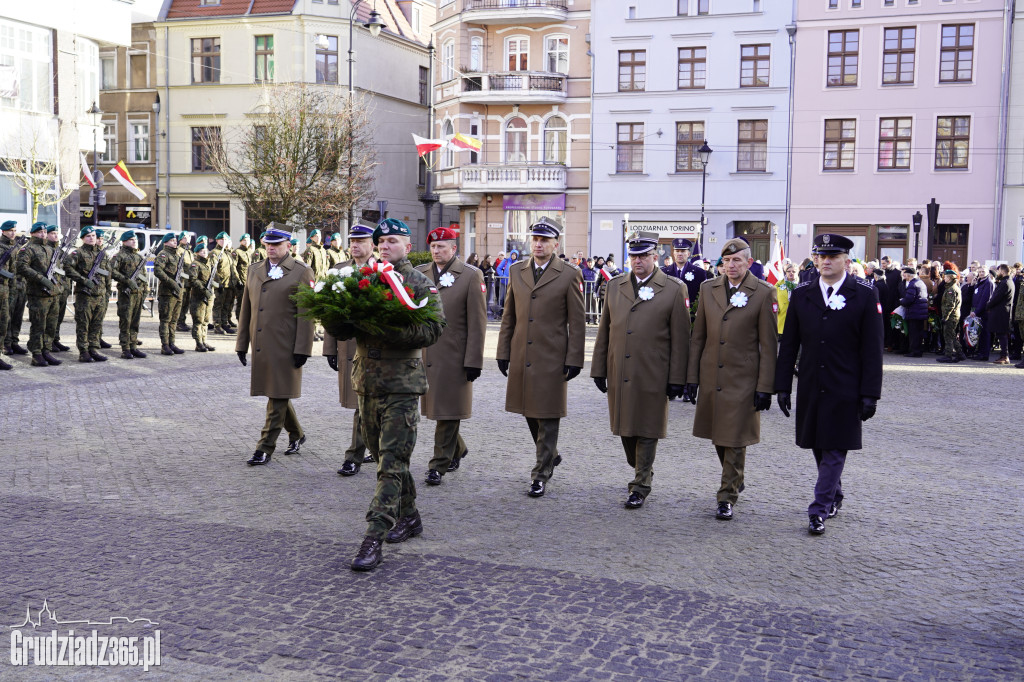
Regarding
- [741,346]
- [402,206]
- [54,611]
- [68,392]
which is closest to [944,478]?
[741,346]

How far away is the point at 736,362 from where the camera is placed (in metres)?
7.45

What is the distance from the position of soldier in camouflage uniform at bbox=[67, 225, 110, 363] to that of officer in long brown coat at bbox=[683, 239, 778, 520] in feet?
40.1

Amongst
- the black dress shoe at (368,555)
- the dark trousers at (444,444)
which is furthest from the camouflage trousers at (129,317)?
the black dress shoe at (368,555)

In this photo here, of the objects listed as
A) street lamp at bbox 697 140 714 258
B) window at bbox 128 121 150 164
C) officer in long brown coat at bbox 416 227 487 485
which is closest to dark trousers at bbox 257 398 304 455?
officer in long brown coat at bbox 416 227 487 485

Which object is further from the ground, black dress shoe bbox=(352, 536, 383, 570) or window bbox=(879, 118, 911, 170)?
window bbox=(879, 118, 911, 170)

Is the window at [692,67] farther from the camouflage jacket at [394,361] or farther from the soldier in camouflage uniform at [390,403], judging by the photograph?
the camouflage jacket at [394,361]

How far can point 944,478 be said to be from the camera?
28.9 feet

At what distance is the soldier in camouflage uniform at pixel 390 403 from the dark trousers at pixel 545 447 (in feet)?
5.95

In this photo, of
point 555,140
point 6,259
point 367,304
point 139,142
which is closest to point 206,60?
point 139,142

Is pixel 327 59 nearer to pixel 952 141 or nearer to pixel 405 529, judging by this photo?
pixel 952 141

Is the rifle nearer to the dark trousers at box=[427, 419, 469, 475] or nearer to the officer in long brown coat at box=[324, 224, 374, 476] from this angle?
the officer in long brown coat at box=[324, 224, 374, 476]

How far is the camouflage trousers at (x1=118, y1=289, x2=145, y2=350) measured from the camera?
17062mm

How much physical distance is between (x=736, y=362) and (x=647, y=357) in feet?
2.26

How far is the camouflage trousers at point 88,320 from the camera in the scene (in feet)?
54.1
